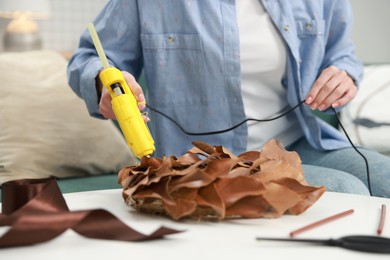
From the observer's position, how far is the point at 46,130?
1418mm

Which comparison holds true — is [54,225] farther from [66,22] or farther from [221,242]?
[66,22]

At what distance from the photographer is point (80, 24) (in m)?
2.46

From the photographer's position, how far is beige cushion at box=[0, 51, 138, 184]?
54.1 inches

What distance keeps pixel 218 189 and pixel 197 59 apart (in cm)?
57

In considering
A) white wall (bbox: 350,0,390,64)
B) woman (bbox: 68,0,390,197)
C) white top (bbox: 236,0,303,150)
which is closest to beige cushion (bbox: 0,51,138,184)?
woman (bbox: 68,0,390,197)

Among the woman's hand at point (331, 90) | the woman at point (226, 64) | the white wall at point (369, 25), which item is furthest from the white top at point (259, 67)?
the white wall at point (369, 25)

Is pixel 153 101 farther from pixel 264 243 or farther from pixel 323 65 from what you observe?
pixel 264 243

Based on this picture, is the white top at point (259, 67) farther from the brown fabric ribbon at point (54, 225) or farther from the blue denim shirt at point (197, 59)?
the brown fabric ribbon at point (54, 225)

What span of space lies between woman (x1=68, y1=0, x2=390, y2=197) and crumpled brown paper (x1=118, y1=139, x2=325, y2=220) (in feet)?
1.52

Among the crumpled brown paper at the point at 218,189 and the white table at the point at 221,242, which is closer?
the white table at the point at 221,242

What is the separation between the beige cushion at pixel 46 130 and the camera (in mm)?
1373

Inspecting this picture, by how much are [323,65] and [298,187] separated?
0.62m

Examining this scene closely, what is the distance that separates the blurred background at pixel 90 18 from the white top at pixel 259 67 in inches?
51.4

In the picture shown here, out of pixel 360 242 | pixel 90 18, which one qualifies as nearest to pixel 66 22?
pixel 90 18
